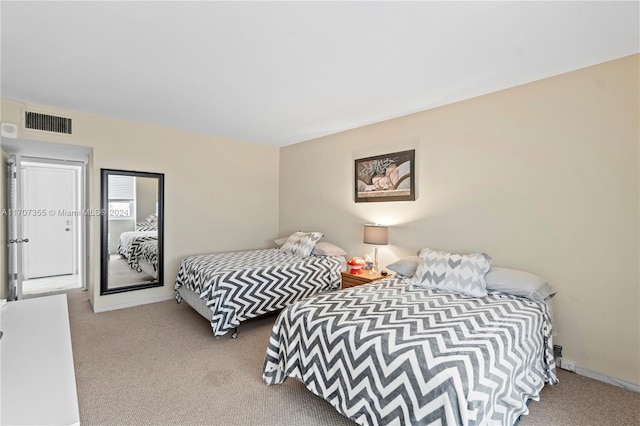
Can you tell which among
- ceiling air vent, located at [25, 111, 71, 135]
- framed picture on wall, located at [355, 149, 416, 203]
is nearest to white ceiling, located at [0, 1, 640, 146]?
ceiling air vent, located at [25, 111, 71, 135]

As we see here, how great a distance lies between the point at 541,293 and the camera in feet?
7.76

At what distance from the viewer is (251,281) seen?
318 cm

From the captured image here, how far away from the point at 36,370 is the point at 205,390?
4.38 feet

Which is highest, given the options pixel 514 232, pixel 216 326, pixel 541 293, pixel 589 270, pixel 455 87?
pixel 455 87

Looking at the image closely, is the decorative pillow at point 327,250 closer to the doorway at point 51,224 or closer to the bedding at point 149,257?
the bedding at point 149,257

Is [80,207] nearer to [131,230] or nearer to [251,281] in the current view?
[131,230]

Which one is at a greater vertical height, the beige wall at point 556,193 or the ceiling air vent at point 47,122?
the ceiling air vent at point 47,122

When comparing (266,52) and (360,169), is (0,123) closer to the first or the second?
(266,52)

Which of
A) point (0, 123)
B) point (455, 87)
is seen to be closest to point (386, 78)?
point (455, 87)

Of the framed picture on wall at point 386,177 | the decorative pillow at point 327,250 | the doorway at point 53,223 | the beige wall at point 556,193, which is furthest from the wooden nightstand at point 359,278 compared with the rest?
the doorway at point 53,223

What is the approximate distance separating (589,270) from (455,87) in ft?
6.24

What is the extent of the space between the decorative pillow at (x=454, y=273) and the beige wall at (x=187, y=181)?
315cm

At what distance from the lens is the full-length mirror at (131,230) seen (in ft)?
12.5

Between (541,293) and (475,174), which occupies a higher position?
(475,174)
